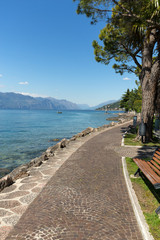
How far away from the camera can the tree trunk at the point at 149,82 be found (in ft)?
37.9

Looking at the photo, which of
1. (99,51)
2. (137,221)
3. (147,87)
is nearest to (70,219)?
(137,221)

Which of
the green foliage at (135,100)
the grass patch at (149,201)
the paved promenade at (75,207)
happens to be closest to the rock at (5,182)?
Answer: the paved promenade at (75,207)

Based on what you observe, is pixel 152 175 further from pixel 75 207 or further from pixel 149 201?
pixel 75 207

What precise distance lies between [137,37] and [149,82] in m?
3.47

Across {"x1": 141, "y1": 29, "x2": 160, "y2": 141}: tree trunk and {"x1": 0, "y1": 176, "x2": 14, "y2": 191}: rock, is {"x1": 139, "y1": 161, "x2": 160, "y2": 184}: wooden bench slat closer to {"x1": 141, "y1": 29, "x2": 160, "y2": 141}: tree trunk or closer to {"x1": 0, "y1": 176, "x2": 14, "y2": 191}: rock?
{"x1": 0, "y1": 176, "x2": 14, "y2": 191}: rock

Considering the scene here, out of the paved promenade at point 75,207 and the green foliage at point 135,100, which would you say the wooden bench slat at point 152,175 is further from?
the green foliage at point 135,100

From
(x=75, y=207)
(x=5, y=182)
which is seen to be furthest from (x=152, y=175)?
(x=5, y=182)

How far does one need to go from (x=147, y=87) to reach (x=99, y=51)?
7.43 meters

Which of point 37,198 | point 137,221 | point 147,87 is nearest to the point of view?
point 137,221

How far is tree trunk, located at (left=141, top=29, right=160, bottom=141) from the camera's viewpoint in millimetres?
11555

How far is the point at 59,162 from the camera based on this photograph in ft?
25.6

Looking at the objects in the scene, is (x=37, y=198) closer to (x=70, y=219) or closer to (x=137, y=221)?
(x=70, y=219)

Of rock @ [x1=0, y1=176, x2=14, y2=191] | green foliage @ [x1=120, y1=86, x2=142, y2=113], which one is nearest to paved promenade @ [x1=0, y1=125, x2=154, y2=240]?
rock @ [x1=0, y1=176, x2=14, y2=191]

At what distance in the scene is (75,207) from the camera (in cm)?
397
